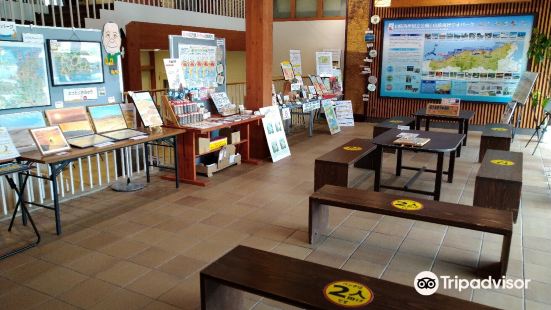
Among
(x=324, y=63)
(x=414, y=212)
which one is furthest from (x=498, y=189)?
(x=324, y=63)

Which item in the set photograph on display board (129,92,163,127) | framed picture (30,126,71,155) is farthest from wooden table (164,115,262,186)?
framed picture (30,126,71,155)

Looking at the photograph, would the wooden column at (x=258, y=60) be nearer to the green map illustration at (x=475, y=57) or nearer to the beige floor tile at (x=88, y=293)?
the beige floor tile at (x=88, y=293)

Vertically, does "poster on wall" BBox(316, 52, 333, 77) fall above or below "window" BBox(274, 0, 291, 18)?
below

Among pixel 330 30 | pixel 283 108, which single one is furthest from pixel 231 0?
pixel 283 108

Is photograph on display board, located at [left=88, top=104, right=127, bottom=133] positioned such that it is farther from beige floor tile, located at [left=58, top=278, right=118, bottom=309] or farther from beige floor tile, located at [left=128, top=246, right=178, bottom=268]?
beige floor tile, located at [left=58, top=278, right=118, bottom=309]

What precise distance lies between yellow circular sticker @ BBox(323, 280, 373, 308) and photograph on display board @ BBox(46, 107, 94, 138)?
334cm

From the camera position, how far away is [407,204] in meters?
3.51

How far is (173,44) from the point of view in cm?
552

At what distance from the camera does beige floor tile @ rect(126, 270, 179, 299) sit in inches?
119

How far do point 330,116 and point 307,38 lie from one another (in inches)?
131

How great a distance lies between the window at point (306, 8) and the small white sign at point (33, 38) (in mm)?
8126

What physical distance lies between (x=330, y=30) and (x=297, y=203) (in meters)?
7.23

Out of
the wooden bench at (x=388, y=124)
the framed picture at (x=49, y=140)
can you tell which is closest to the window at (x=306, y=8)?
the wooden bench at (x=388, y=124)

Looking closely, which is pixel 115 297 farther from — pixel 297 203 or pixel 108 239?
pixel 297 203
